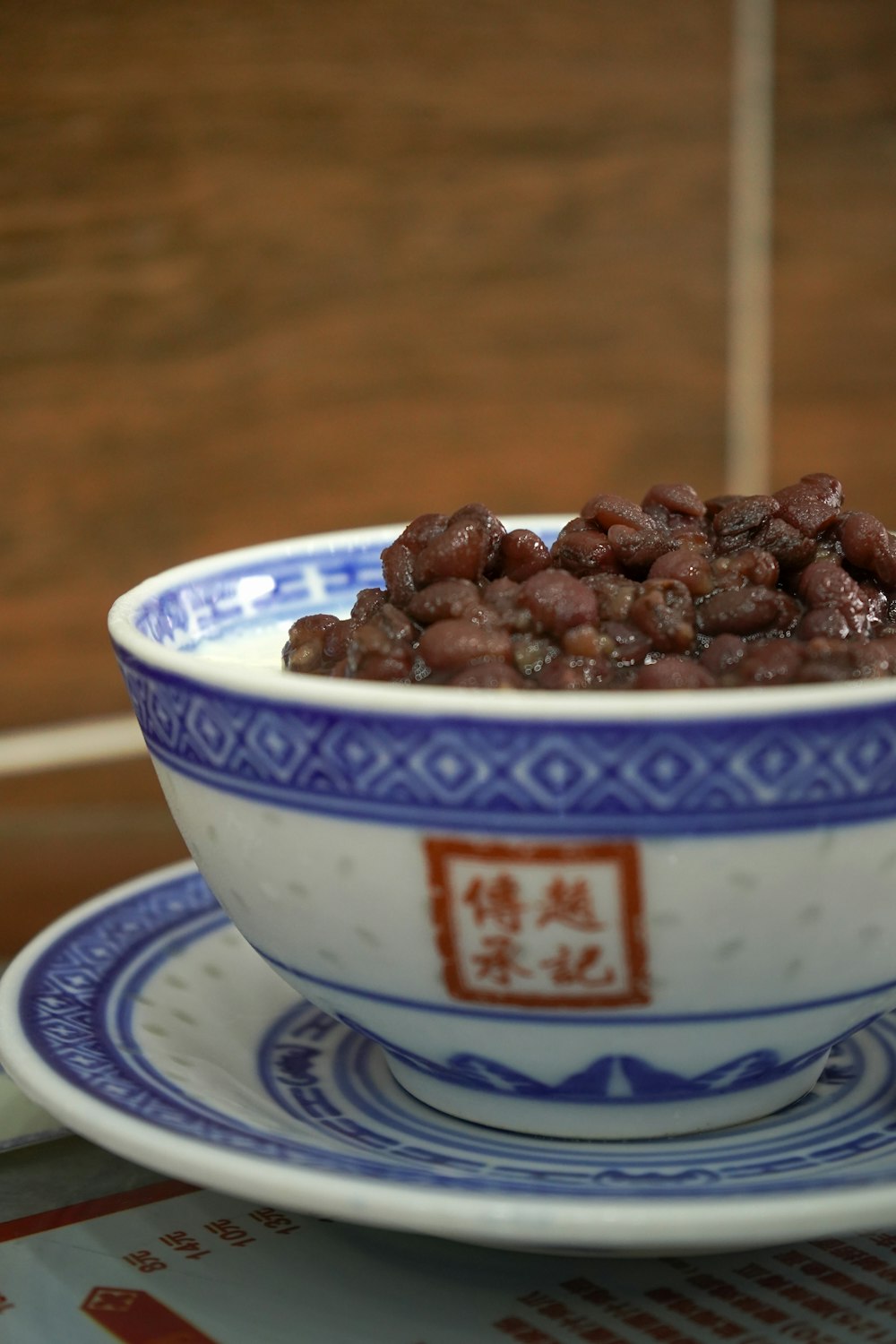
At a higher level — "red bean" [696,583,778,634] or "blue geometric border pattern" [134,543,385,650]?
"red bean" [696,583,778,634]

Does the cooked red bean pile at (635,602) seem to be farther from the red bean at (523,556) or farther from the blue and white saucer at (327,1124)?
the blue and white saucer at (327,1124)

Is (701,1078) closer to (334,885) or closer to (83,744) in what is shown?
(334,885)

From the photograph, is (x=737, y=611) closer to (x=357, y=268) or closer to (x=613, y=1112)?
(x=613, y=1112)

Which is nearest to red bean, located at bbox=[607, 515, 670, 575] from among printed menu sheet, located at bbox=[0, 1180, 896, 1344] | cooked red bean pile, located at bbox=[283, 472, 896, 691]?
cooked red bean pile, located at bbox=[283, 472, 896, 691]

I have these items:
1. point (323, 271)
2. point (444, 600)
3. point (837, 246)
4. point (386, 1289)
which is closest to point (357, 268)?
point (323, 271)

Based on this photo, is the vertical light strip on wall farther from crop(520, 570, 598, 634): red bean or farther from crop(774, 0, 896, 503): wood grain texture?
crop(520, 570, 598, 634): red bean

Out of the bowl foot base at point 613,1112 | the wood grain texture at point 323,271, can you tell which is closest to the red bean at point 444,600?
the bowl foot base at point 613,1112
